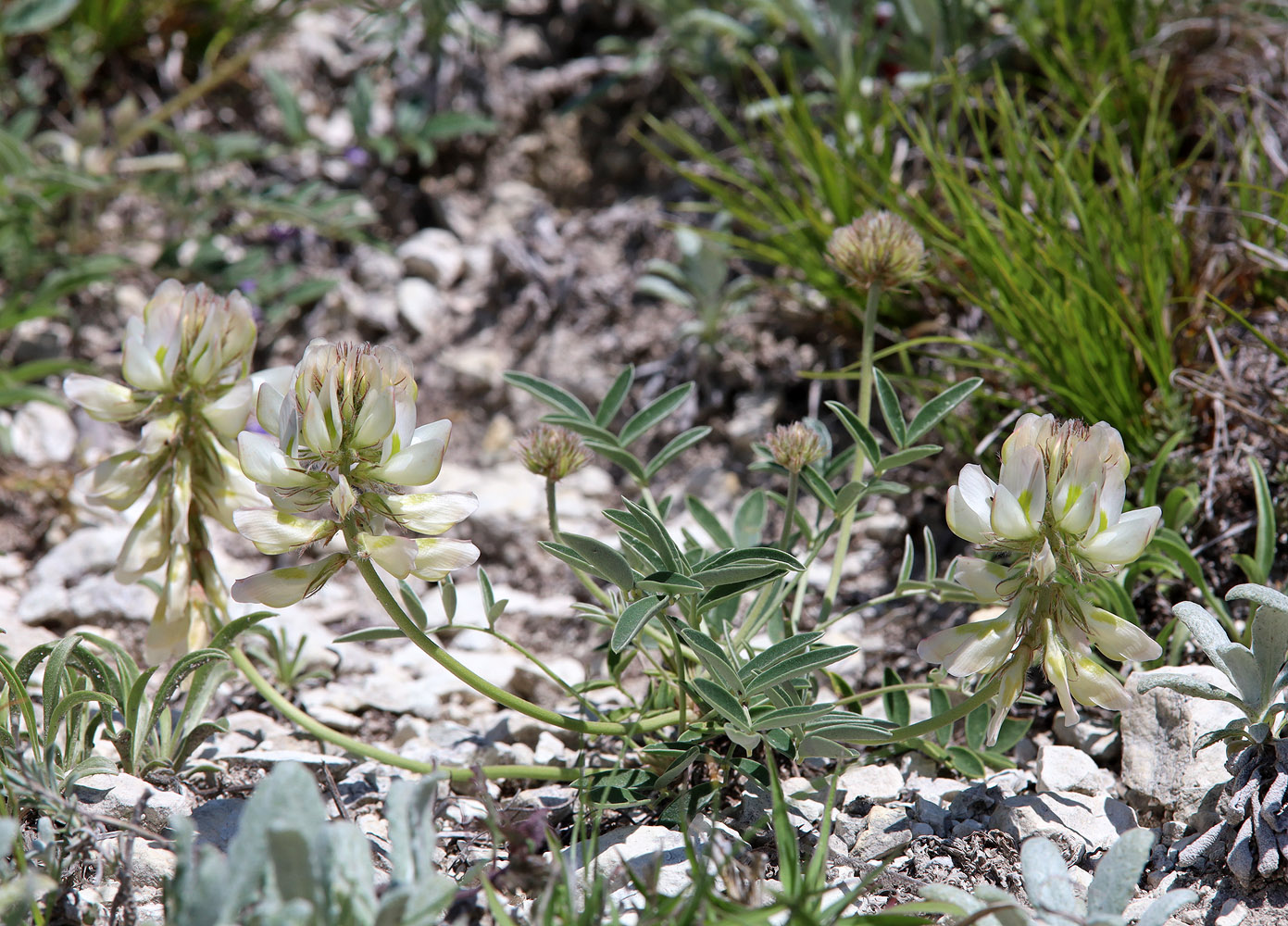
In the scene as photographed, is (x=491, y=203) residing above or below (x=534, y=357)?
above

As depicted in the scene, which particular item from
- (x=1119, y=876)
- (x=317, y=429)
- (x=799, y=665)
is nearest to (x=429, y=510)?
(x=317, y=429)

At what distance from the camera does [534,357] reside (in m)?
3.30

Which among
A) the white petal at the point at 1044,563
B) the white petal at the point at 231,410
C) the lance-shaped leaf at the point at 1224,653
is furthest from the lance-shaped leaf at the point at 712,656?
the white petal at the point at 231,410

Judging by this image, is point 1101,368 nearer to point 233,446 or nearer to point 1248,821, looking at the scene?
point 1248,821

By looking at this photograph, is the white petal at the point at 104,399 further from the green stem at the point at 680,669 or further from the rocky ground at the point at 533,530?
the green stem at the point at 680,669

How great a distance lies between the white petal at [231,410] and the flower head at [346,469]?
0.24 meters

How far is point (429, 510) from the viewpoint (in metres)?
1.45

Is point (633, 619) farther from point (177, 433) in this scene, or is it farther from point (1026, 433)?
point (177, 433)

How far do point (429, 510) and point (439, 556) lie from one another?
68mm

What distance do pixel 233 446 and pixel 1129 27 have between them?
2.89 metres

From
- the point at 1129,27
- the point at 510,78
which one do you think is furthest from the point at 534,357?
the point at 1129,27

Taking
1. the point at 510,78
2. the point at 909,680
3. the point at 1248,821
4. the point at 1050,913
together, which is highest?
the point at 510,78

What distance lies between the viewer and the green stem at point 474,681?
4.69 ft

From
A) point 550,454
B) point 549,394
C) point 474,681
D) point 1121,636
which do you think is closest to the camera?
point 1121,636
